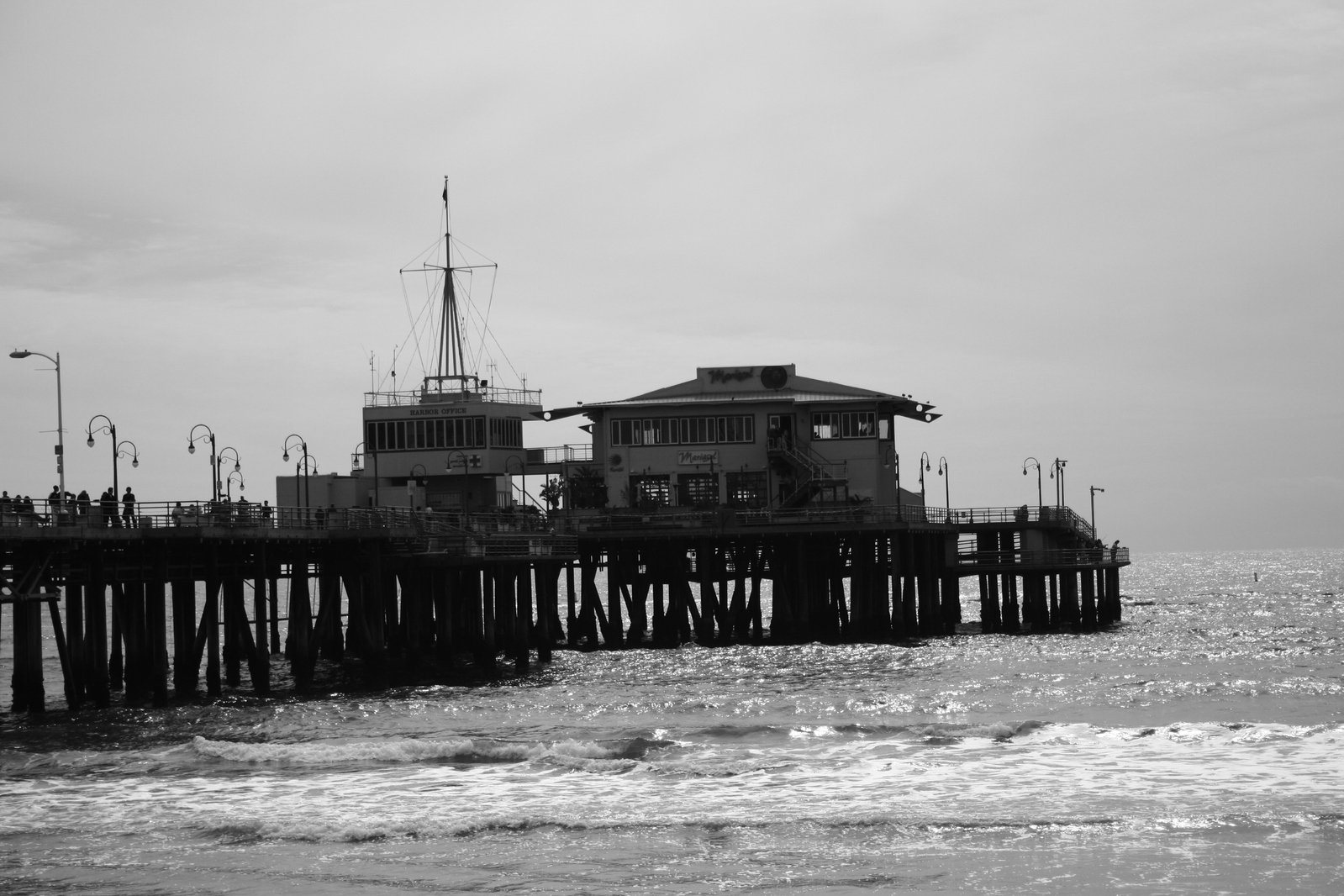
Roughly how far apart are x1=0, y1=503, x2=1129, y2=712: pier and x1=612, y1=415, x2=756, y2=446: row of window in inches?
150

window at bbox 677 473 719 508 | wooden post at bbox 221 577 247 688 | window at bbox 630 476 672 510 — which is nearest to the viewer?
wooden post at bbox 221 577 247 688

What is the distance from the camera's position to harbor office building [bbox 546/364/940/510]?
7350 centimetres

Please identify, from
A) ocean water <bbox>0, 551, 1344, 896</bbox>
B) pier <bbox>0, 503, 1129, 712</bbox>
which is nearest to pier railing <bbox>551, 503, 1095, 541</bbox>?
pier <bbox>0, 503, 1129, 712</bbox>

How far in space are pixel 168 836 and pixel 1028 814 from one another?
14.1 metres

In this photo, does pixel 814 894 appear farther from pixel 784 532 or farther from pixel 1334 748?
pixel 784 532

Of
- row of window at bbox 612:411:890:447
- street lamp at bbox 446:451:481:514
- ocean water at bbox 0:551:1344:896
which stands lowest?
ocean water at bbox 0:551:1344:896

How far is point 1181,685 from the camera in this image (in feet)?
163

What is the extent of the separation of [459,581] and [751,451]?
689 inches

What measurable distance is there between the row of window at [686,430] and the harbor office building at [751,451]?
4cm

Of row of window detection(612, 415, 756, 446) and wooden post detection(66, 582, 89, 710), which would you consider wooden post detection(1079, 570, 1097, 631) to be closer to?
row of window detection(612, 415, 756, 446)

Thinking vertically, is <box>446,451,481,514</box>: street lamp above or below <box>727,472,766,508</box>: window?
above

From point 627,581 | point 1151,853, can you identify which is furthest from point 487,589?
point 1151,853

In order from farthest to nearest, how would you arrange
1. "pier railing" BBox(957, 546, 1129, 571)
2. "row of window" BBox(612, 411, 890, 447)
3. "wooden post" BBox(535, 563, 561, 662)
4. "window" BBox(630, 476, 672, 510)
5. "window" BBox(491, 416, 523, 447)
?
"window" BBox(630, 476, 672, 510) → "window" BBox(491, 416, 523, 447) → "row of window" BBox(612, 411, 890, 447) → "pier railing" BBox(957, 546, 1129, 571) → "wooden post" BBox(535, 563, 561, 662)

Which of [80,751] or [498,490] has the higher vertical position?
[498,490]
